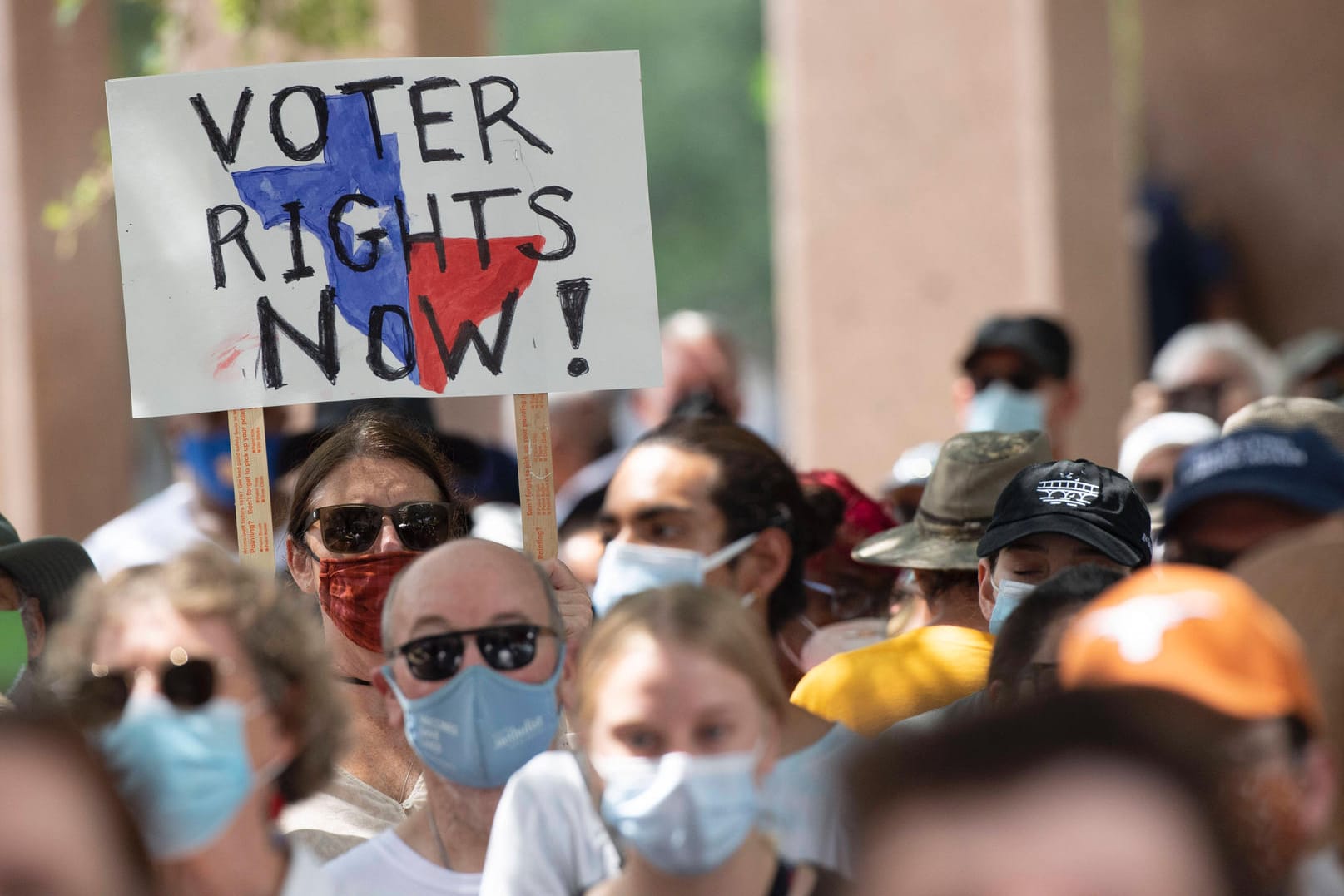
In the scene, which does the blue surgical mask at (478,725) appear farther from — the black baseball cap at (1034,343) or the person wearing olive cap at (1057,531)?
the black baseball cap at (1034,343)

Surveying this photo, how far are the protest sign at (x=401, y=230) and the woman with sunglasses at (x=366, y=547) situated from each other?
138mm

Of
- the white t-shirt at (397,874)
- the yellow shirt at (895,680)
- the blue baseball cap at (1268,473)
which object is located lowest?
the white t-shirt at (397,874)

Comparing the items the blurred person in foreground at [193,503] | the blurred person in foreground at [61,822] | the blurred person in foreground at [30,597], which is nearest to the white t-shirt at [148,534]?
the blurred person in foreground at [193,503]

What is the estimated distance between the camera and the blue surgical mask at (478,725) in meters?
3.00

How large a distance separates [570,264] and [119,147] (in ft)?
3.39

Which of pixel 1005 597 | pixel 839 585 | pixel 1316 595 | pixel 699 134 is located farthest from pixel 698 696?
pixel 699 134

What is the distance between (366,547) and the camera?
385 cm

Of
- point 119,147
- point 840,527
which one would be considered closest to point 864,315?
point 840,527

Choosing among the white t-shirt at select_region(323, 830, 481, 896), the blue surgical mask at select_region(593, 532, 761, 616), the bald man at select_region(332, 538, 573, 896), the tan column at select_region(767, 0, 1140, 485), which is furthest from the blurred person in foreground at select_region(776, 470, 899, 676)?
the tan column at select_region(767, 0, 1140, 485)

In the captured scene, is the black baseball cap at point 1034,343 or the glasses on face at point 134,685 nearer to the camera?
the glasses on face at point 134,685

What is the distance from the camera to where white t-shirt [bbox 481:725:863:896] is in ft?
8.64

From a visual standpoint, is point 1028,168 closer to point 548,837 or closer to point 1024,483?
point 1024,483

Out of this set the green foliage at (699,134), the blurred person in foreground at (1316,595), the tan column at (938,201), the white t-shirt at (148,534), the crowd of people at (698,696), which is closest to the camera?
the crowd of people at (698,696)

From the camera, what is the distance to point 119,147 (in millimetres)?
3990
